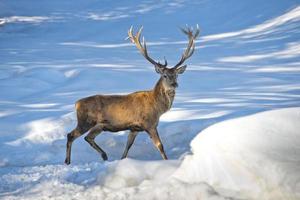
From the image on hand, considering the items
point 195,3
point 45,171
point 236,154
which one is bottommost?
point 45,171

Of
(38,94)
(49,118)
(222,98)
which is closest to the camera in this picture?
(49,118)

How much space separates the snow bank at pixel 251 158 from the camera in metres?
5.08

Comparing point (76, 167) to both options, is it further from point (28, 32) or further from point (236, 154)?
point (28, 32)

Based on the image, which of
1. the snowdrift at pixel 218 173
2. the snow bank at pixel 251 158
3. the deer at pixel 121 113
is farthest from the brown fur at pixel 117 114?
the snow bank at pixel 251 158

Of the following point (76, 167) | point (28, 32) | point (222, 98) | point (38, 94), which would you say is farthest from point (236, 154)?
point (28, 32)

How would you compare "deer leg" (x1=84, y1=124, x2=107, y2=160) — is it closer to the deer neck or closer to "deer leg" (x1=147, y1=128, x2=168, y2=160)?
"deer leg" (x1=147, y1=128, x2=168, y2=160)

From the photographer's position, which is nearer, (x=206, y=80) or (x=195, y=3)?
(x=206, y=80)

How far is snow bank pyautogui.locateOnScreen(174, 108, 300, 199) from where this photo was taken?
5078 mm

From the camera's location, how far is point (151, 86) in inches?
567

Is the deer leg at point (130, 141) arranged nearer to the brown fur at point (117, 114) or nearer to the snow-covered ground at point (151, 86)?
the brown fur at point (117, 114)

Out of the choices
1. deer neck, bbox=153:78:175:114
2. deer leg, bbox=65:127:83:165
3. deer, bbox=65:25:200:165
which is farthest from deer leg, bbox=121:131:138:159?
deer leg, bbox=65:127:83:165

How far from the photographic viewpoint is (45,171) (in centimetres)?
711

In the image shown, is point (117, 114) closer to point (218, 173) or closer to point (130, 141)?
point (130, 141)

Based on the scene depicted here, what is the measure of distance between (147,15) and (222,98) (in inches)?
744
